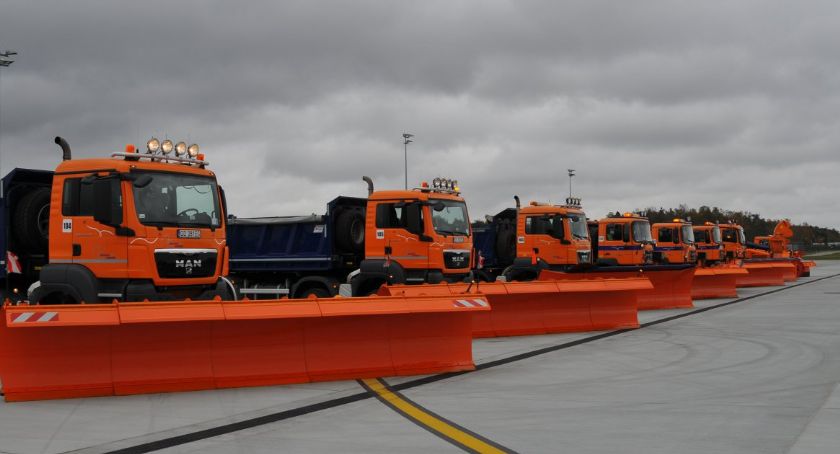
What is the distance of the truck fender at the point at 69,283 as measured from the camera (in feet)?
35.1

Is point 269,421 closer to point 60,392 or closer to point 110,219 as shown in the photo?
point 60,392

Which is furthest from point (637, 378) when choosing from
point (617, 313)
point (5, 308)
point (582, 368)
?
point (5, 308)

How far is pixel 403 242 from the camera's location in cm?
1625

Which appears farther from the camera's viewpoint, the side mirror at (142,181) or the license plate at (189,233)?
the license plate at (189,233)

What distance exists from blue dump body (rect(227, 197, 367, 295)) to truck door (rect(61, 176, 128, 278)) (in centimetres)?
621

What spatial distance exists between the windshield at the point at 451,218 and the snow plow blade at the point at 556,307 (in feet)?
9.84

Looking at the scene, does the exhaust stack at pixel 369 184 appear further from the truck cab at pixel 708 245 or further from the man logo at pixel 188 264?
the truck cab at pixel 708 245

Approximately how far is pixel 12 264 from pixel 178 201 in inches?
110

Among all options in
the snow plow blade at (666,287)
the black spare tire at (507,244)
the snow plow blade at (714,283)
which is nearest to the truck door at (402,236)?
the snow plow blade at (666,287)

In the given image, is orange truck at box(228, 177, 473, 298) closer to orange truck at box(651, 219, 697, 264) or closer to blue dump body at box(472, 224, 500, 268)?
blue dump body at box(472, 224, 500, 268)

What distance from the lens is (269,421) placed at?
718 cm

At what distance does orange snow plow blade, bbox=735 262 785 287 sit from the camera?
109 feet

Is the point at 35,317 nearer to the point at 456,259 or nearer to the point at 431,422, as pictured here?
the point at 431,422

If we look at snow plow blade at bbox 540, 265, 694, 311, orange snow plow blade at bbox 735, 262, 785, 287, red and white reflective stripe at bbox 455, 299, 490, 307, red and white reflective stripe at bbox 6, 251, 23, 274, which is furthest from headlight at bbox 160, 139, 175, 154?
orange snow plow blade at bbox 735, 262, 785, 287
